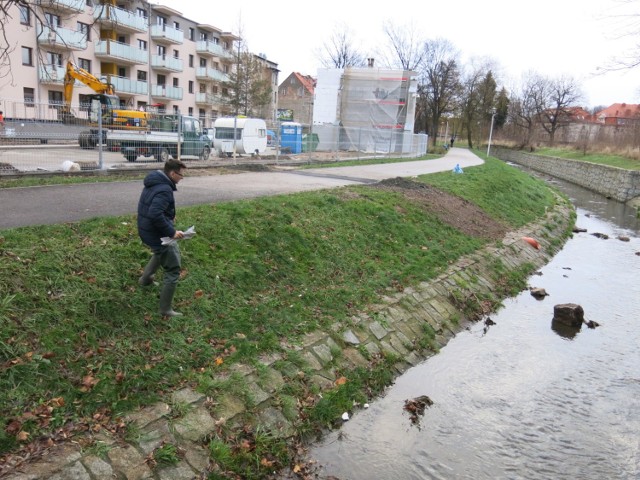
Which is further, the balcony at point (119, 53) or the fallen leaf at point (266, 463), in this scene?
the balcony at point (119, 53)

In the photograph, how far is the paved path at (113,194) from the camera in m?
8.43

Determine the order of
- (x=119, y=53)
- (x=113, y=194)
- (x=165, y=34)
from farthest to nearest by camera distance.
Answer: (x=165, y=34) → (x=119, y=53) → (x=113, y=194)

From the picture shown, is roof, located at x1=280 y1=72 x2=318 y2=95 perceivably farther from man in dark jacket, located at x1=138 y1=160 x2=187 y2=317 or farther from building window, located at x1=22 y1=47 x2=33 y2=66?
man in dark jacket, located at x1=138 y1=160 x2=187 y2=317

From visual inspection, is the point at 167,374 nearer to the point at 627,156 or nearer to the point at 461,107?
the point at 627,156

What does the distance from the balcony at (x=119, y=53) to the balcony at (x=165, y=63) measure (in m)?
1.54

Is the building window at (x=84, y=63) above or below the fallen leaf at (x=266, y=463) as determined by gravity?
above

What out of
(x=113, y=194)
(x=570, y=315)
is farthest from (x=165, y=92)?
(x=570, y=315)

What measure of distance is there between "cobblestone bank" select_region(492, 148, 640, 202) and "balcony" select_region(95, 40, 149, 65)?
37.6 meters

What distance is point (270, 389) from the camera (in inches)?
230

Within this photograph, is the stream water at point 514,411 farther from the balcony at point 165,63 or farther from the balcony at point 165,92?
the balcony at point 165,63

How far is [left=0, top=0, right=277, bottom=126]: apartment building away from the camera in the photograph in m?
33.6

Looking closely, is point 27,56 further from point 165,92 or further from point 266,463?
point 266,463

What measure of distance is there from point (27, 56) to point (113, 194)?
98.7ft

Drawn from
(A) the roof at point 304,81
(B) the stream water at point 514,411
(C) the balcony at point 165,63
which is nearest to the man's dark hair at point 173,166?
(B) the stream water at point 514,411
